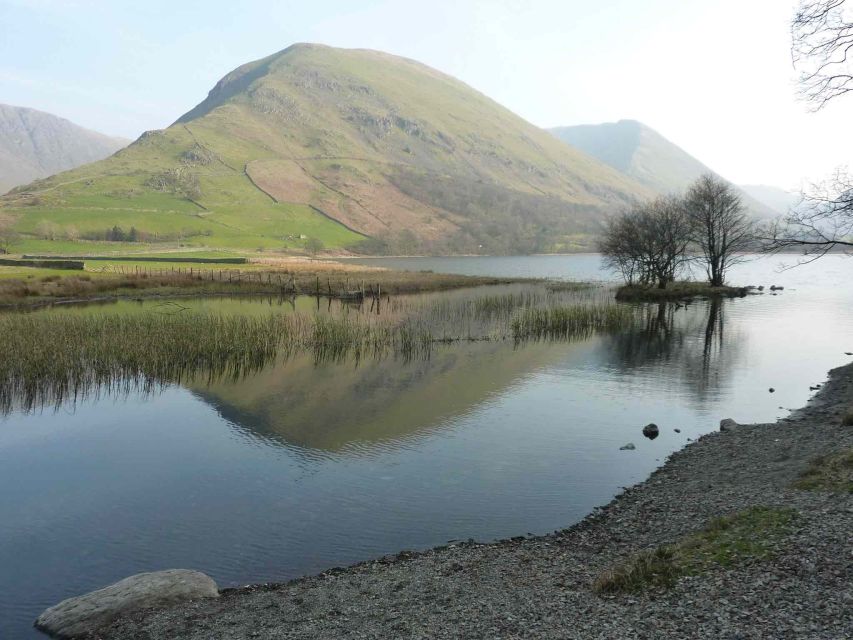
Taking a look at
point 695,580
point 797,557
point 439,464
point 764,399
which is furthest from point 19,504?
point 764,399

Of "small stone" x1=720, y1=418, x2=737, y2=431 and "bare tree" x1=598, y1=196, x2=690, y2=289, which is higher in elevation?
"bare tree" x1=598, y1=196, x2=690, y2=289

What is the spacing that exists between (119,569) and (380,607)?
7.46m

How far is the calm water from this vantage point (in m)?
15.0

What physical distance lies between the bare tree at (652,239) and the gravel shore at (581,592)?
60.3 metres

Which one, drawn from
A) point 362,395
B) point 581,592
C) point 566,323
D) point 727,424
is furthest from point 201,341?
point 581,592

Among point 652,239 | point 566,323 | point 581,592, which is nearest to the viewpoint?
point 581,592

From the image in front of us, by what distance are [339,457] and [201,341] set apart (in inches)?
793

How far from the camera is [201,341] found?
38.0 metres

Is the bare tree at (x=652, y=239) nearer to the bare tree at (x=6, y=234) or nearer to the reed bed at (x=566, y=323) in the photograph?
the reed bed at (x=566, y=323)

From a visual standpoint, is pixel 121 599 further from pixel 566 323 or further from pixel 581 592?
pixel 566 323

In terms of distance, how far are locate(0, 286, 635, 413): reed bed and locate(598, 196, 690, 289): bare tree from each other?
733 inches

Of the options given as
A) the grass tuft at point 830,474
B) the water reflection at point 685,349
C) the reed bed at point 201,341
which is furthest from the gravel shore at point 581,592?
the reed bed at point 201,341

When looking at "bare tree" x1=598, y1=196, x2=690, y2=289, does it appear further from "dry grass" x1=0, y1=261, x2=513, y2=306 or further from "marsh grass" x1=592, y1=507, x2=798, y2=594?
"marsh grass" x1=592, y1=507, x2=798, y2=594

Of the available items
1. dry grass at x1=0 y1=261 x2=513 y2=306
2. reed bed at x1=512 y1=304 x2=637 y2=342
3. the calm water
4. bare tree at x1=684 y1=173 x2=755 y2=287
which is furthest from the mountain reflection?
bare tree at x1=684 y1=173 x2=755 y2=287
